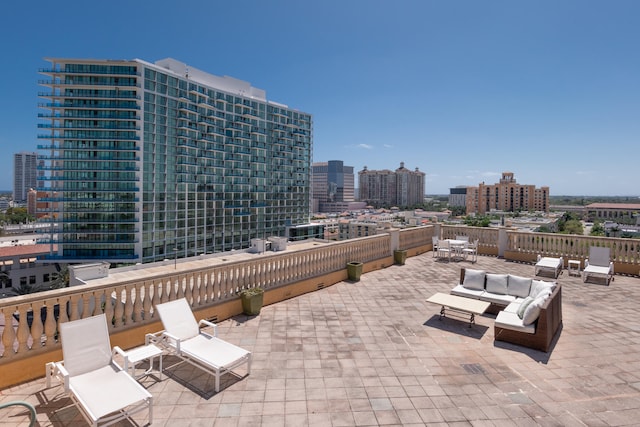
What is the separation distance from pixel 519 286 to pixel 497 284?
0.43 meters

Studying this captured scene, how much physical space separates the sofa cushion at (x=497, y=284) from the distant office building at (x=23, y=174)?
225 m

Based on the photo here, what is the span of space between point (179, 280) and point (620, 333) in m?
8.41

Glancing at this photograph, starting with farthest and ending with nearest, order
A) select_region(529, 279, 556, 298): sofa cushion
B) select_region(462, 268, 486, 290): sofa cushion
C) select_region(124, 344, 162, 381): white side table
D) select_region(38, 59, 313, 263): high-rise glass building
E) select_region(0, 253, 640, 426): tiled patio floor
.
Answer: select_region(38, 59, 313, 263): high-rise glass building < select_region(462, 268, 486, 290): sofa cushion < select_region(529, 279, 556, 298): sofa cushion < select_region(124, 344, 162, 381): white side table < select_region(0, 253, 640, 426): tiled patio floor

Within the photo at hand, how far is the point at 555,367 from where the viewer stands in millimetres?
4773

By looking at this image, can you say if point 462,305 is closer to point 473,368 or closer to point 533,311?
point 533,311

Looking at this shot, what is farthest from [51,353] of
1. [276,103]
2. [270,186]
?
[276,103]

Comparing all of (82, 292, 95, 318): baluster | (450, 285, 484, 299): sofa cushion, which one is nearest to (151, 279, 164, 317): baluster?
(82, 292, 95, 318): baluster

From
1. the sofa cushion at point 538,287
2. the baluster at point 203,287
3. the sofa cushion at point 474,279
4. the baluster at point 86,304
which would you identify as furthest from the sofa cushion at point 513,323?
the baluster at point 86,304

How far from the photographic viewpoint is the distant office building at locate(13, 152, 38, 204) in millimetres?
171750

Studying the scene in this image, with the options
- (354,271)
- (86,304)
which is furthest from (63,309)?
(354,271)

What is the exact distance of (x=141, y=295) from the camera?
5562 mm

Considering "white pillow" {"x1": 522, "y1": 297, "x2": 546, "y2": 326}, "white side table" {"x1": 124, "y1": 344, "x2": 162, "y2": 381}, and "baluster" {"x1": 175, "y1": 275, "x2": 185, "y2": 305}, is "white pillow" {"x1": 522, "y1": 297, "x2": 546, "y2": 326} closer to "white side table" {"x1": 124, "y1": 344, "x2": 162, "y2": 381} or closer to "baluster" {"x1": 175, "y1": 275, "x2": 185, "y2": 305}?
"white side table" {"x1": 124, "y1": 344, "x2": 162, "y2": 381}

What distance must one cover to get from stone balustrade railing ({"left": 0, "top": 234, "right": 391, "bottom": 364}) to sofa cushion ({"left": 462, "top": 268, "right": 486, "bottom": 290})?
139 inches

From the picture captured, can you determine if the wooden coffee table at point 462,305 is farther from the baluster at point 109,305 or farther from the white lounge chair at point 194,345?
the baluster at point 109,305
